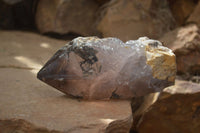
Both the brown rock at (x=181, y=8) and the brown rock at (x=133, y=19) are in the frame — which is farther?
the brown rock at (x=181, y=8)

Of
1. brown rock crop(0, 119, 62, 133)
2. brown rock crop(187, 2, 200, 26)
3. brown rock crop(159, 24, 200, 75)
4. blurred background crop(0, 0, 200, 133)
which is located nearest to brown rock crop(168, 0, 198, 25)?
blurred background crop(0, 0, 200, 133)

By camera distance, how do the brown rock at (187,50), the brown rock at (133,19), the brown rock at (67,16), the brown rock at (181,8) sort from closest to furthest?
1. the brown rock at (187,50)
2. the brown rock at (133,19)
3. the brown rock at (67,16)
4. the brown rock at (181,8)

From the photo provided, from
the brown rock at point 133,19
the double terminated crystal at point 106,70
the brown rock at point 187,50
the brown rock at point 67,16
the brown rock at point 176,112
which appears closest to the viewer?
the double terminated crystal at point 106,70

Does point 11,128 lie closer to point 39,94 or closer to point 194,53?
point 39,94

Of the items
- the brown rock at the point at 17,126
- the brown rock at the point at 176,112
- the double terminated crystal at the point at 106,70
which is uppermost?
the double terminated crystal at the point at 106,70

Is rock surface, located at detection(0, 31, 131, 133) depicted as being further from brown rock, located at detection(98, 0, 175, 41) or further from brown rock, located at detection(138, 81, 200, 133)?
brown rock, located at detection(98, 0, 175, 41)

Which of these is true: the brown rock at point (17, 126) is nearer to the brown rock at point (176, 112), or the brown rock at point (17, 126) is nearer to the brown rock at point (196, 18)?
the brown rock at point (176, 112)

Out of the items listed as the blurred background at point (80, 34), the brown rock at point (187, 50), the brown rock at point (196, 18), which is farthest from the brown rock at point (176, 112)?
the brown rock at point (196, 18)

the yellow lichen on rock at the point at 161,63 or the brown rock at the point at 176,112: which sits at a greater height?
the yellow lichen on rock at the point at 161,63
